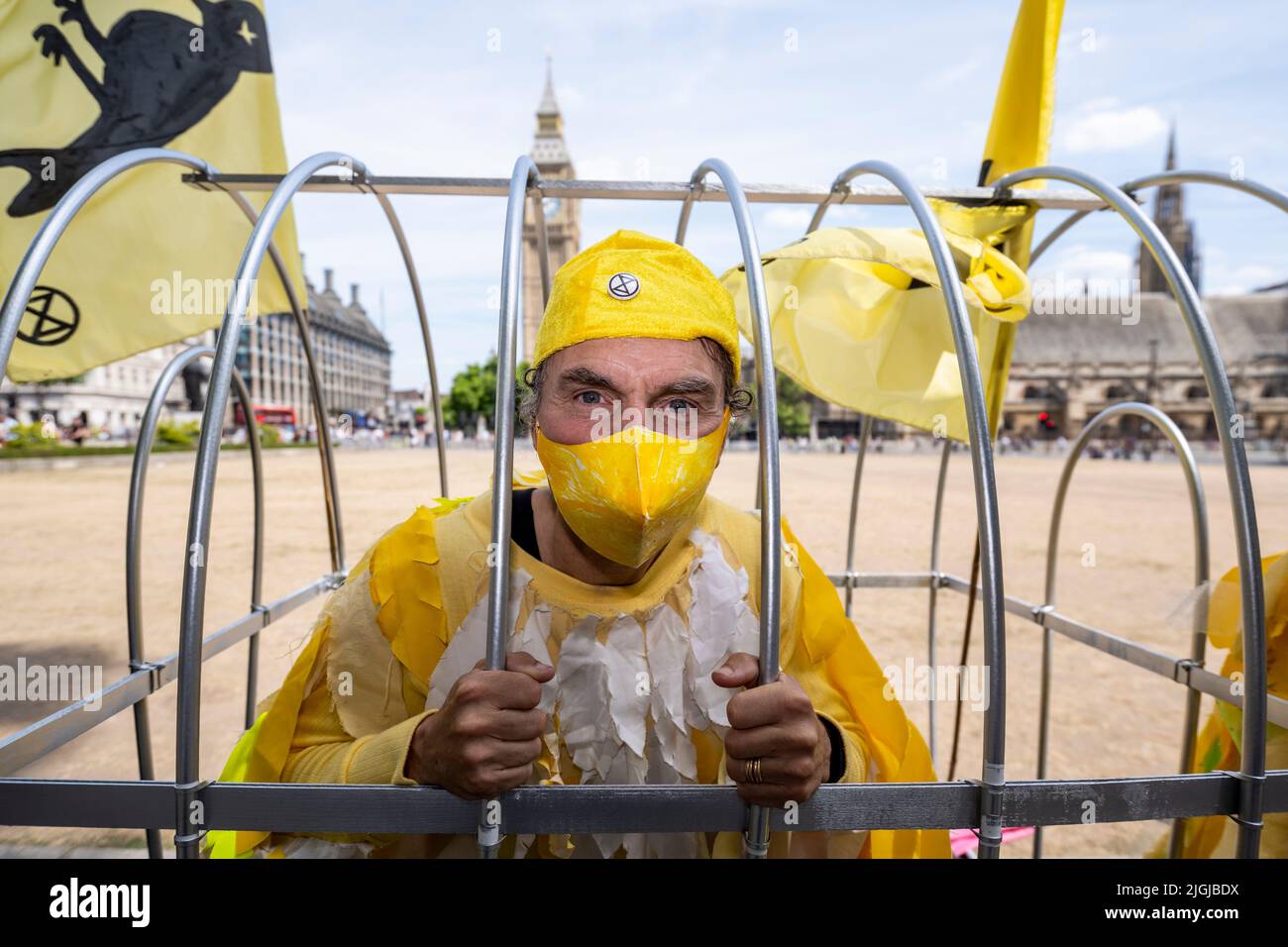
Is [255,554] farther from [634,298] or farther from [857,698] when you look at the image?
[857,698]

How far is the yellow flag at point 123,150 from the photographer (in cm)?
291

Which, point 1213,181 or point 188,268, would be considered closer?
point 1213,181

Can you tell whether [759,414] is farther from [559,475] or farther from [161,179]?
[161,179]

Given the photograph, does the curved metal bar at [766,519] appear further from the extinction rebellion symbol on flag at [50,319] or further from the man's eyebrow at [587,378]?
the extinction rebellion symbol on flag at [50,319]

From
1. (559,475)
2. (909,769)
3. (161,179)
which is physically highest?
(161,179)

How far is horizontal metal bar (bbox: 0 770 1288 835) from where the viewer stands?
1.42 metres

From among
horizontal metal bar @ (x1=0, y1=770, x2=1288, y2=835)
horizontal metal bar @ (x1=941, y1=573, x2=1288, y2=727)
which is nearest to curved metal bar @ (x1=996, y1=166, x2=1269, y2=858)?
horizontal metal bar @ (x1=0, y1=770, x2=1288, y2=835)

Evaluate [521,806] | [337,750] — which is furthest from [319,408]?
[521,806]

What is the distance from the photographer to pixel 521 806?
4.77ft

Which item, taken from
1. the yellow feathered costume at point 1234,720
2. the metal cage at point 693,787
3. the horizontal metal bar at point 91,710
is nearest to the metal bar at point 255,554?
the horizontal metal bar at point 91,710

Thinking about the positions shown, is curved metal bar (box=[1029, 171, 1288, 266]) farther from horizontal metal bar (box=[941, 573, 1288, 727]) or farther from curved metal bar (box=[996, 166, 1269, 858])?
horizontal metal bar (box=[941, 573, 1288, 727])

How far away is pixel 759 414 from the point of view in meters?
1.55

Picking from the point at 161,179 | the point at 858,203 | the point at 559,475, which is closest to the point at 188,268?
the point at 161,179
